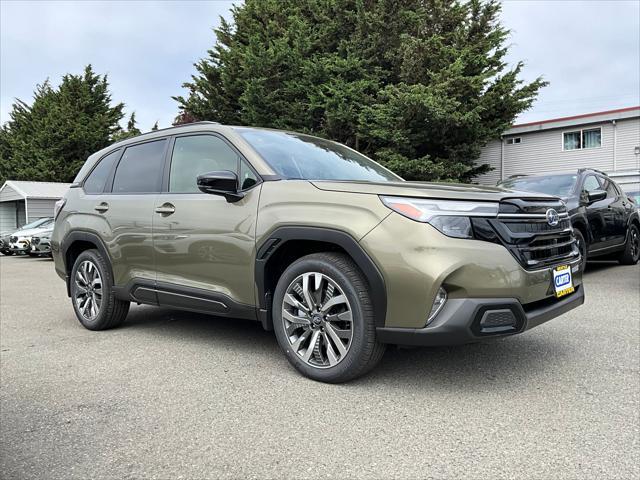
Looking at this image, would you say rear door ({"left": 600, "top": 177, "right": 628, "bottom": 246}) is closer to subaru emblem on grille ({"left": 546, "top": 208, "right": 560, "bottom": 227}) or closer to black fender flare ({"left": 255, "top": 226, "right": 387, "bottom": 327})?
subaru emblem on grille ({"left": 546, "top": 208, "right": 560, "bottom": 227})

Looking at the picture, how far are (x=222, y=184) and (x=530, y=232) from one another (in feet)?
6.70

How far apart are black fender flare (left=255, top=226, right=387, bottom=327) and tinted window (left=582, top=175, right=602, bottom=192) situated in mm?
6137

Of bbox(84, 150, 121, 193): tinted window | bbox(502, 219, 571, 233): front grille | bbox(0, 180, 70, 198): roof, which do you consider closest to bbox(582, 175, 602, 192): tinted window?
bbox(502, 219, 571, 233): front grille

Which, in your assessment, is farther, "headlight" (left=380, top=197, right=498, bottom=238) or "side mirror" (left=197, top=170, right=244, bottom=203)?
"side mirror" (left=197, top=170, right=244, bottom=203)

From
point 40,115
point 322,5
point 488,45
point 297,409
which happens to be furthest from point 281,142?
point 40,115

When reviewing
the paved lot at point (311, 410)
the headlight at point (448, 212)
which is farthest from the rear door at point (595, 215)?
the headlight at point (448, 212)

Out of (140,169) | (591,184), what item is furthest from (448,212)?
(591,184)

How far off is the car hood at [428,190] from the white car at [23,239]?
1839 centimetres

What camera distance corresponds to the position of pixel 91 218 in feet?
16.7

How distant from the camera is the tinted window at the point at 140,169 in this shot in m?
4.62

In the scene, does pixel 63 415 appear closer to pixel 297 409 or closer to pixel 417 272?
pixel 297 409

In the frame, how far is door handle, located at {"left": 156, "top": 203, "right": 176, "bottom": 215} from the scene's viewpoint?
4234 mm

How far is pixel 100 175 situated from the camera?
533 cm

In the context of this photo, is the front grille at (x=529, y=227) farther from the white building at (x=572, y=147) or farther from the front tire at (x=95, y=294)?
the white building at (x=572, y=147)
